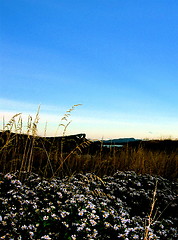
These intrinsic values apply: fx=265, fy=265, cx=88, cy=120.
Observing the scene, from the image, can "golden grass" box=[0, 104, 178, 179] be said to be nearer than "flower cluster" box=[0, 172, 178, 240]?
No

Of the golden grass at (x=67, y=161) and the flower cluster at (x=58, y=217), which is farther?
the golden grass at (x=67, y=161)

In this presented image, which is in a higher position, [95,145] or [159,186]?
[95,145]

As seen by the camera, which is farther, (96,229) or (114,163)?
(114,163)

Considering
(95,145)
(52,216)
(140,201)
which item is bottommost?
(140,201)

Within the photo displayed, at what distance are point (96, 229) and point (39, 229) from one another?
782 millimetres

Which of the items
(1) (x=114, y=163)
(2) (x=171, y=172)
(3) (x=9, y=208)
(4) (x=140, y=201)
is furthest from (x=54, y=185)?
(2) (x=171, y=172)

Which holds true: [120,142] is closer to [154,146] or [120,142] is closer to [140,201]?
[154,146]

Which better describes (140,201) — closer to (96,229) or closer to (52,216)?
(96,229)

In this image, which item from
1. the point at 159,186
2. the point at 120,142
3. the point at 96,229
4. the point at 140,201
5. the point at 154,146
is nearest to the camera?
the point at 96,229

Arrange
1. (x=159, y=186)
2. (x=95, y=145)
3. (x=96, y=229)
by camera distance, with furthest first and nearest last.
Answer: (x=95, y=145)
(x=159, y=186)
(x=96, y=229)

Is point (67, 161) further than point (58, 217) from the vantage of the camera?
Yes

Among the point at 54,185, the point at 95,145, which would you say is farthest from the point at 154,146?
the point at 54,185

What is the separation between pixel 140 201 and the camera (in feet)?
18.7

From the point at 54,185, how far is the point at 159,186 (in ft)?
11.3
